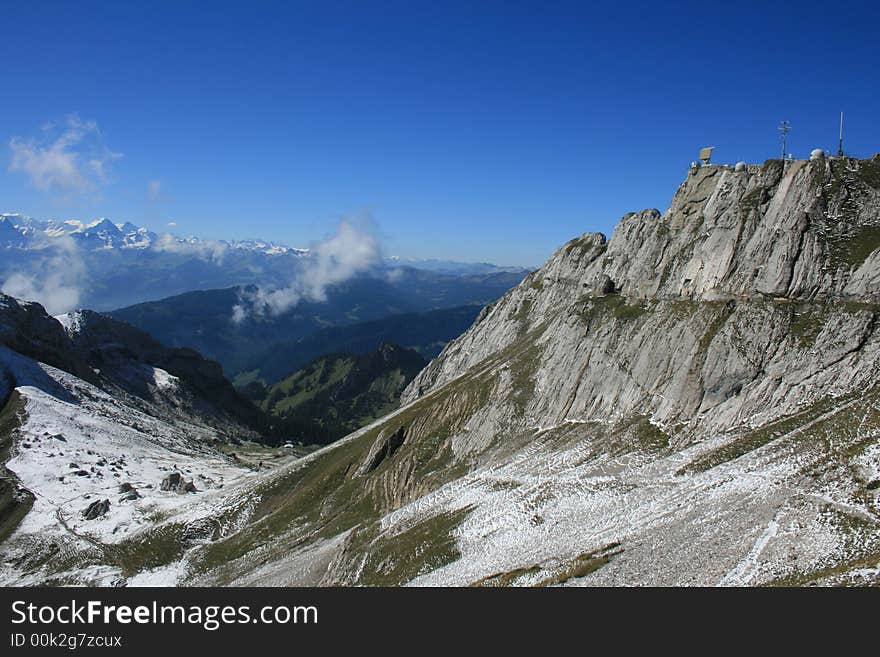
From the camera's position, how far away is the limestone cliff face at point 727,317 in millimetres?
63094

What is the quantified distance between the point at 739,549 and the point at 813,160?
6430cm

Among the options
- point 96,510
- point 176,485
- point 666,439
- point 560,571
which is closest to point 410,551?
point 560,571

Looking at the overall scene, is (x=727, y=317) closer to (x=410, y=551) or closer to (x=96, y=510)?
(x=410, y=551)


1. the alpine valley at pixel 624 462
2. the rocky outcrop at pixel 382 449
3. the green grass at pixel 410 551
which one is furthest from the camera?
the rocky outcrop at pixel 382 449

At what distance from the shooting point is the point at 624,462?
63719mm

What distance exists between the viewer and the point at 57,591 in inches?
1147

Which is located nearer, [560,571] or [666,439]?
[560,571]

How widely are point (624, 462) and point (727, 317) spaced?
86.6 ft

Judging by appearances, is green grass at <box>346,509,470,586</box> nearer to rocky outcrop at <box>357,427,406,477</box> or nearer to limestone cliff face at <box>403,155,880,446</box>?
limestone cliff face at <box>403,155,880,446</box>

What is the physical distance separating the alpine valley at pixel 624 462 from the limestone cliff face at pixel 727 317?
1.00 feet

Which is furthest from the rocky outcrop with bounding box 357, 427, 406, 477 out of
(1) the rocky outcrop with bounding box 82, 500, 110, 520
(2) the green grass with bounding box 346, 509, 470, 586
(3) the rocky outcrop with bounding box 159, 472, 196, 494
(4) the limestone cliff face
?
(1) the rocky outcrop with bounding box 82, 500, 110, 520

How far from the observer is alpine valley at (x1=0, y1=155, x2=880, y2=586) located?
4475 cm

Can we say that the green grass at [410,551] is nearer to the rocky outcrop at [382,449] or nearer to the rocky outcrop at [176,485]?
the rocky outcrop at [382,449]

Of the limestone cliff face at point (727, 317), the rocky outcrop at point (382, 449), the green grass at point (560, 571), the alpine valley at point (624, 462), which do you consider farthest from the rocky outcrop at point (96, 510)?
the green grass at point (560, 571)
